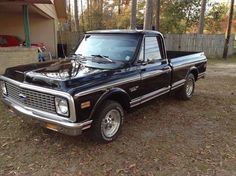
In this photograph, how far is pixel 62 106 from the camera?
360 cm

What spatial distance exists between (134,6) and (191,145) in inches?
559

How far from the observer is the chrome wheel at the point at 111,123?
14.0 ft

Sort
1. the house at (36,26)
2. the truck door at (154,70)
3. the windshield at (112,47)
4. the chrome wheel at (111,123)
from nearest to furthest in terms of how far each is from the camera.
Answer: the chrome wheel at (111,123)
the windshield at (112,47)
the truck door at (154,70)
the house at (36,26)

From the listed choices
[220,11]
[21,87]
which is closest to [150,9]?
[21,87]

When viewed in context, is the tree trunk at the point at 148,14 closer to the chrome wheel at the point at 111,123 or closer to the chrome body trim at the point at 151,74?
the chrome body trim at the point at 151,74

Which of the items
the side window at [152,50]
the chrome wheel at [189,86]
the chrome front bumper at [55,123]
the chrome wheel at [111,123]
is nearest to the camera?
the chrome front bumper at [55,123]

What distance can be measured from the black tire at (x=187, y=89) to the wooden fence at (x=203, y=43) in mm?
13203

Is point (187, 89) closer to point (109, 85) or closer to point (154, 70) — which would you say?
point (154, 70)

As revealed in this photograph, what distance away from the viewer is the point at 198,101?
7.10 m

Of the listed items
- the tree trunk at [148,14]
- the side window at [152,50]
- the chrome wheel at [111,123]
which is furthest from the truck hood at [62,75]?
the tree trunk at [148,14]

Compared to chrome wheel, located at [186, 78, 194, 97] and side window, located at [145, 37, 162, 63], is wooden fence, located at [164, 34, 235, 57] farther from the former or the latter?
side window, located at [145, 37, 162, 63]

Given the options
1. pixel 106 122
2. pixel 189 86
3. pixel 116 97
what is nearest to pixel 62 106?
pixel 106 122

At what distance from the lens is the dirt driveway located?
145 inches

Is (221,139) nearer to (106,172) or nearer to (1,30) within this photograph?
(106,172)
